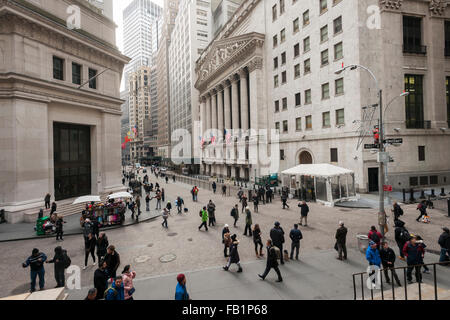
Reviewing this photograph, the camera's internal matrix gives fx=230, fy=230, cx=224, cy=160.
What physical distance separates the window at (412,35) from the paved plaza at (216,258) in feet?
66.0

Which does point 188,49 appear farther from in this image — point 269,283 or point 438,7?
point 269,283

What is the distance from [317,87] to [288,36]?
423 inches

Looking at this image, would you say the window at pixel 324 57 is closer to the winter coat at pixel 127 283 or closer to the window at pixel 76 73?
the window at pixel 76 73

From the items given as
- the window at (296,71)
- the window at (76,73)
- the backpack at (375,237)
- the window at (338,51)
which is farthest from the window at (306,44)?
the backpack at (375,237)

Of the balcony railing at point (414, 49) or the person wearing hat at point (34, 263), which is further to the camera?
the balcony railing at point (414, 49)

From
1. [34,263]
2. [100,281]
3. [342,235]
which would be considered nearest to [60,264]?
[34,263]

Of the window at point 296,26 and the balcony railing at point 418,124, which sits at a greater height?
the window at point 296,26

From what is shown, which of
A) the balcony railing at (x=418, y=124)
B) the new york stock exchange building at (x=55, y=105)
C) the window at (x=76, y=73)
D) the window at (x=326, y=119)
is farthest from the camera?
the window at (x=326, y=119)

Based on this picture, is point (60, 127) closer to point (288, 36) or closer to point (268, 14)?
point (288, 36)

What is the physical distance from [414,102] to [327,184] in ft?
55.5

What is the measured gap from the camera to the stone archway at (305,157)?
32.7m

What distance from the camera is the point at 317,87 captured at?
98.3ft

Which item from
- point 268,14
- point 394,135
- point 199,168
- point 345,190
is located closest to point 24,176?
point 345,190
